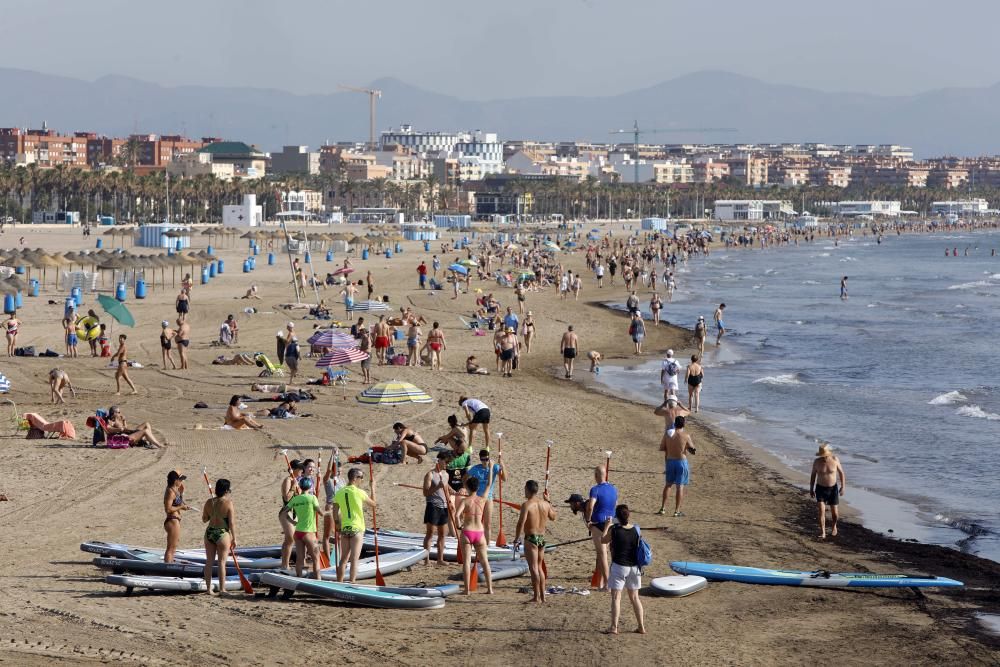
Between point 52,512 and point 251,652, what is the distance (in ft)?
19.9

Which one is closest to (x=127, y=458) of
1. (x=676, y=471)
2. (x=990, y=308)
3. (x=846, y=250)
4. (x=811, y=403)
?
(x=676, y=471)

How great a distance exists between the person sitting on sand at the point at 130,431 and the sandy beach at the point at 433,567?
0.83 ft

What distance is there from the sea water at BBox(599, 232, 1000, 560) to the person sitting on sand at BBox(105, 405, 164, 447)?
7.85 m

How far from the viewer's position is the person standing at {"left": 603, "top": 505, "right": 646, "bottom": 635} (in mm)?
10836

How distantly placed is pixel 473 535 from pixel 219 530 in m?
2.23

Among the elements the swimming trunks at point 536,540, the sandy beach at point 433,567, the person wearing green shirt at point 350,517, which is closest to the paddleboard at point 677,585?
the sandy beach at point 433,567

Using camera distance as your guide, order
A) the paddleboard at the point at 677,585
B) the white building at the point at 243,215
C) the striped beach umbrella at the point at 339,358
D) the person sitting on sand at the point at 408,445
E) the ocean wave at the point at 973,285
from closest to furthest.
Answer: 1. the paddleboard at the point at 677,585
2. the person sitting on sand at the point at 408,445
3. the striped beach umbrella at the point at 339,358
4. the ocean wave at the point at 973,285
5. the white building at the point at 243,215

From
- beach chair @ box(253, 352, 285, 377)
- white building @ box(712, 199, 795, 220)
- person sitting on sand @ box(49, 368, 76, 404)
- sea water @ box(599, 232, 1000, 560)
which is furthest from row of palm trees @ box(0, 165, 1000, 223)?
person sitting on sand @ box(49, 368, 76, 404)

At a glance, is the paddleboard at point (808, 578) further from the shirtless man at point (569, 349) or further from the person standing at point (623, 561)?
the shirtless man at point (569, 349)

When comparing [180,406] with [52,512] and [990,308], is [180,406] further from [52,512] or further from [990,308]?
[990,308]

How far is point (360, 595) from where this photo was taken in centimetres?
1160

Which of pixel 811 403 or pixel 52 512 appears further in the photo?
pixel 811 403

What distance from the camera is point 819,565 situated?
1455 cm

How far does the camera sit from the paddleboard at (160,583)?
38.4 ft
